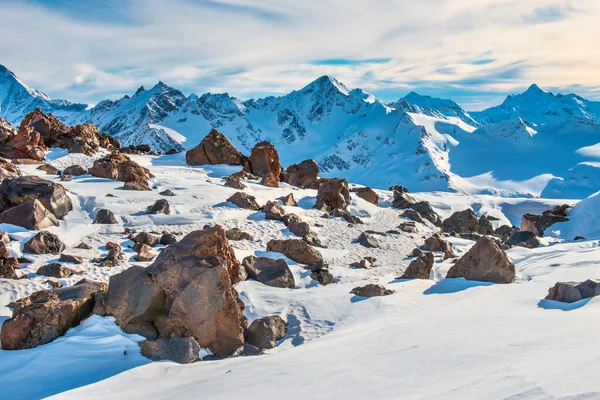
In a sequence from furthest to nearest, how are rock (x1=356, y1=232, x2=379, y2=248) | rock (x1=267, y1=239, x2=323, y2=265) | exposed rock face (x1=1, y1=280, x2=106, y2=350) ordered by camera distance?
rock (x1=356, y1=232, x2=379, y2=248)
rock (x1=267, y1=239, x2=323, y2=265)
exposed rock face (x1=1, y1=280, x2=106, y2=350)

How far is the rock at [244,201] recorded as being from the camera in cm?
2322

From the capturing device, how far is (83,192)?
834 inches

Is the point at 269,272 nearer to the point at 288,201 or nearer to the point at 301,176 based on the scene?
the point at 288,201

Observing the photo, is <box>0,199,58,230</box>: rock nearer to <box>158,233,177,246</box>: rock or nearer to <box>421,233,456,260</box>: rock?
<box>158,233,177,246</box>: rock

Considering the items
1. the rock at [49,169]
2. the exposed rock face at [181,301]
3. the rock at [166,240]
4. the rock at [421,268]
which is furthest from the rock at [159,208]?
the exposed rock face at [181,301]

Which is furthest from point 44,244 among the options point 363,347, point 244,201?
point 244,201

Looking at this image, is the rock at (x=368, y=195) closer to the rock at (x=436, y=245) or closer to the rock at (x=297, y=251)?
the rock at (x=436, y=245)

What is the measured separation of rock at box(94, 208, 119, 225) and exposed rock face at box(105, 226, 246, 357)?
31.9 feet

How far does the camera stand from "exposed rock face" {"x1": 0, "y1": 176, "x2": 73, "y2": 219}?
16969mm

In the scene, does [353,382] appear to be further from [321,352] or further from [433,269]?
[433,269]

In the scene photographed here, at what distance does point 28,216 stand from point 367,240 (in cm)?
1309

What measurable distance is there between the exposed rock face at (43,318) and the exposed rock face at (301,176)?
28.3 meters

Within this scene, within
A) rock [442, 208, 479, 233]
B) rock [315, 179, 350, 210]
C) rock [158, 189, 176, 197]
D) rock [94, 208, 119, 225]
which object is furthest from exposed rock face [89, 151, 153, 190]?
rock [442, 208, 479, 233]

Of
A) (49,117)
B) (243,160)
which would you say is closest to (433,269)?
(243,160)
